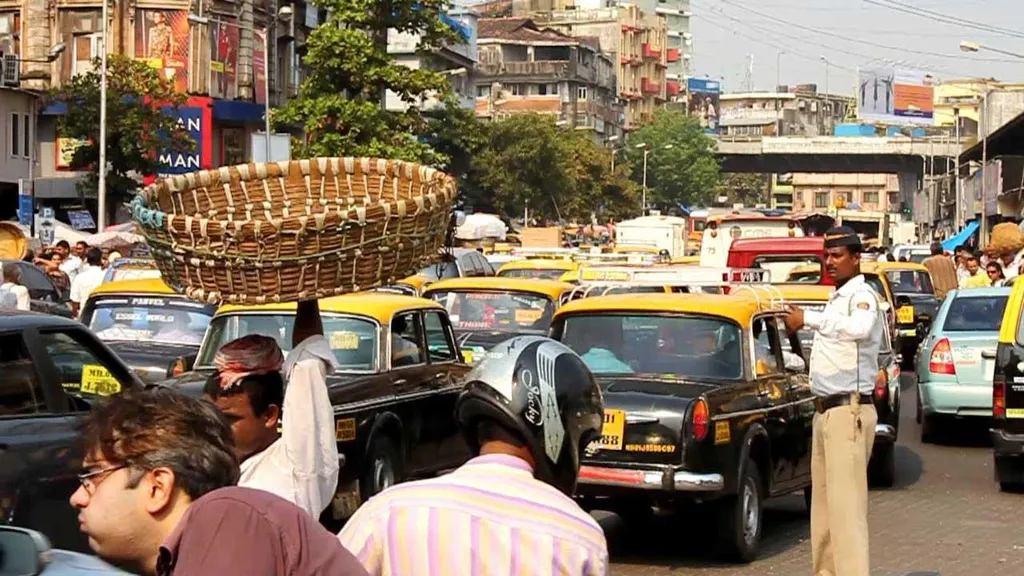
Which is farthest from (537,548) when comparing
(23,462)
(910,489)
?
(910,489)

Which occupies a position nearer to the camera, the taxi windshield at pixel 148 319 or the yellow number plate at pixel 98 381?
the yellow number plate at pixel 98 381

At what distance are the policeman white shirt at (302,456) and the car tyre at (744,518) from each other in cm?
658

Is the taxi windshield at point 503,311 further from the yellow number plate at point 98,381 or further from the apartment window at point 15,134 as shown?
the apartment window at point 15,134

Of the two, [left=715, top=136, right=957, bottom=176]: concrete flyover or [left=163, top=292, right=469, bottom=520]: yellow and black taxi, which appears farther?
[left=715, top=136, right=957, bottom=176]: concrete flyover

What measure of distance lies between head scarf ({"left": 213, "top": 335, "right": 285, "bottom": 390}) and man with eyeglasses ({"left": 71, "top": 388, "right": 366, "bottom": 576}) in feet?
5.39

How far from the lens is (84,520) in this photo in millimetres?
3514

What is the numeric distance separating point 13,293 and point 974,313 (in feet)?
33.7

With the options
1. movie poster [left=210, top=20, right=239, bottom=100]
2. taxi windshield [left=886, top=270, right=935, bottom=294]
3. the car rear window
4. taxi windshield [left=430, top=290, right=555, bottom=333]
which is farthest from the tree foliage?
taxi windshield [left=430, top=290, right=555, bottom=333]

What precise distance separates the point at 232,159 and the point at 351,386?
49947mm

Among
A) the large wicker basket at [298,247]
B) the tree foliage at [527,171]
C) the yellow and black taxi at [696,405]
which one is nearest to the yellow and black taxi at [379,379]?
the yellow and black taxi at [696,405]

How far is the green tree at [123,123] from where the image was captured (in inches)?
1924

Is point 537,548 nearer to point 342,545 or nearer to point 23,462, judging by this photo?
point 342,545

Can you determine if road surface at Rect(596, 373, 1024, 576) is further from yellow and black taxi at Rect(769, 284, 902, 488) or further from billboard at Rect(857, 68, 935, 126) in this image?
billboard at Rect(857, 68, 935, 126)

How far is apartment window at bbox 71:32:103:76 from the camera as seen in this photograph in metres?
58.6
